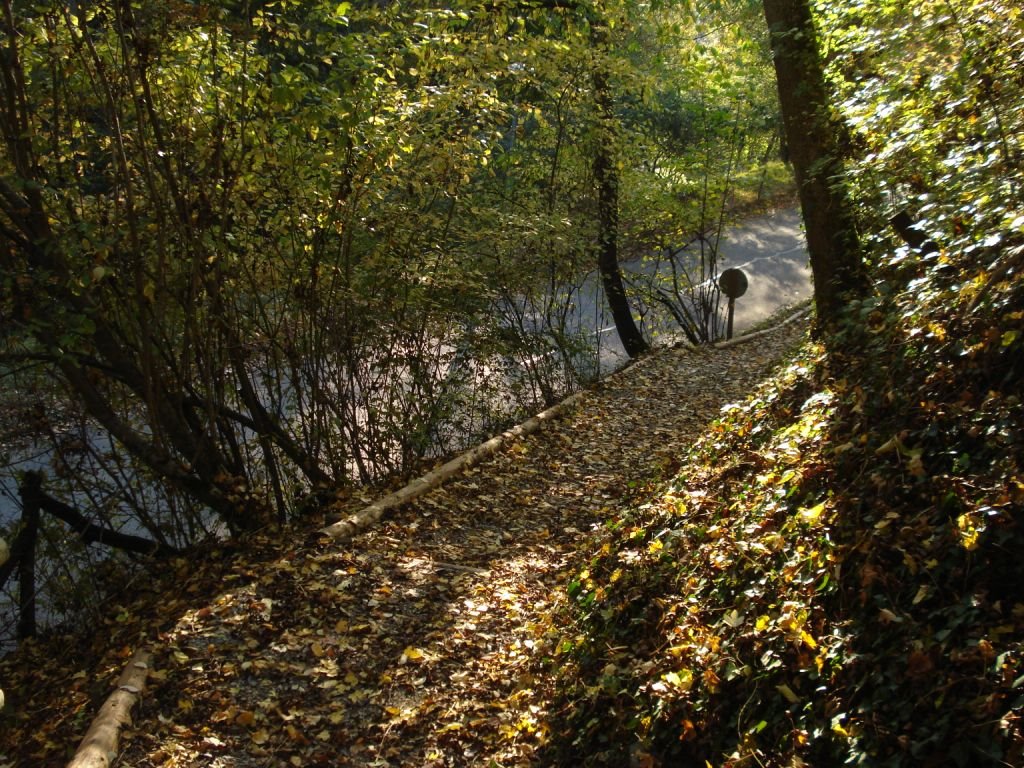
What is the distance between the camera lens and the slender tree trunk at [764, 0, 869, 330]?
7.00 m

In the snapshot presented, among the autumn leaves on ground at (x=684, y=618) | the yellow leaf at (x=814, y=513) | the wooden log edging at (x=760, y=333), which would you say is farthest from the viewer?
the wooden log edging at (x=760, y=333)

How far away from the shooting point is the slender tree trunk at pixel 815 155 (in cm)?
700

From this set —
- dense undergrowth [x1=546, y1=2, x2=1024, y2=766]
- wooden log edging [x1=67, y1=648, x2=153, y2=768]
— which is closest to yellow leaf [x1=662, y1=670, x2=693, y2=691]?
dense undergrowth [x1=546, y1=2, x2=1024, y2=766]

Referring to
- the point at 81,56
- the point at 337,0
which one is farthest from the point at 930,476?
the point at 337,0

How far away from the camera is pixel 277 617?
17.3 ft

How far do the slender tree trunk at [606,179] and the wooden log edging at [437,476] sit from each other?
2314 millimetres

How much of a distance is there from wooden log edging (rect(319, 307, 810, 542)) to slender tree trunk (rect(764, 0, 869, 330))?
3.39m

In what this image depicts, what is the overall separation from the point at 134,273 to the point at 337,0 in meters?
3.94

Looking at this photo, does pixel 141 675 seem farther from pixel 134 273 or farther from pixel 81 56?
pixel 81 56

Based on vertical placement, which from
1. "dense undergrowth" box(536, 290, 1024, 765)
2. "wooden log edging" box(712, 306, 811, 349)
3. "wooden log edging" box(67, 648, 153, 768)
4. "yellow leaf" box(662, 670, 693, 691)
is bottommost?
"wooden log edging" box(712, 306, 811, 349)

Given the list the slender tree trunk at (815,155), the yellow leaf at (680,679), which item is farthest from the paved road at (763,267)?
the yellow leaf at (680,679)

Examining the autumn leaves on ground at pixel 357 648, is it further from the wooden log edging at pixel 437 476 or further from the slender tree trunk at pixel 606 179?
the slender tree trunk at pixel 606 179

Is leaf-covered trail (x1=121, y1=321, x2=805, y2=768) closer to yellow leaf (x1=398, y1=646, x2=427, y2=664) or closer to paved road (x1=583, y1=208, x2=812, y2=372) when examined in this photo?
yellow leaf (x1=398, y1=646, x2=427, y2=664)

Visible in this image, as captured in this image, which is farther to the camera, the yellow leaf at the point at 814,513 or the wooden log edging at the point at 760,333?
the wooden log edging at the point at 760,333
